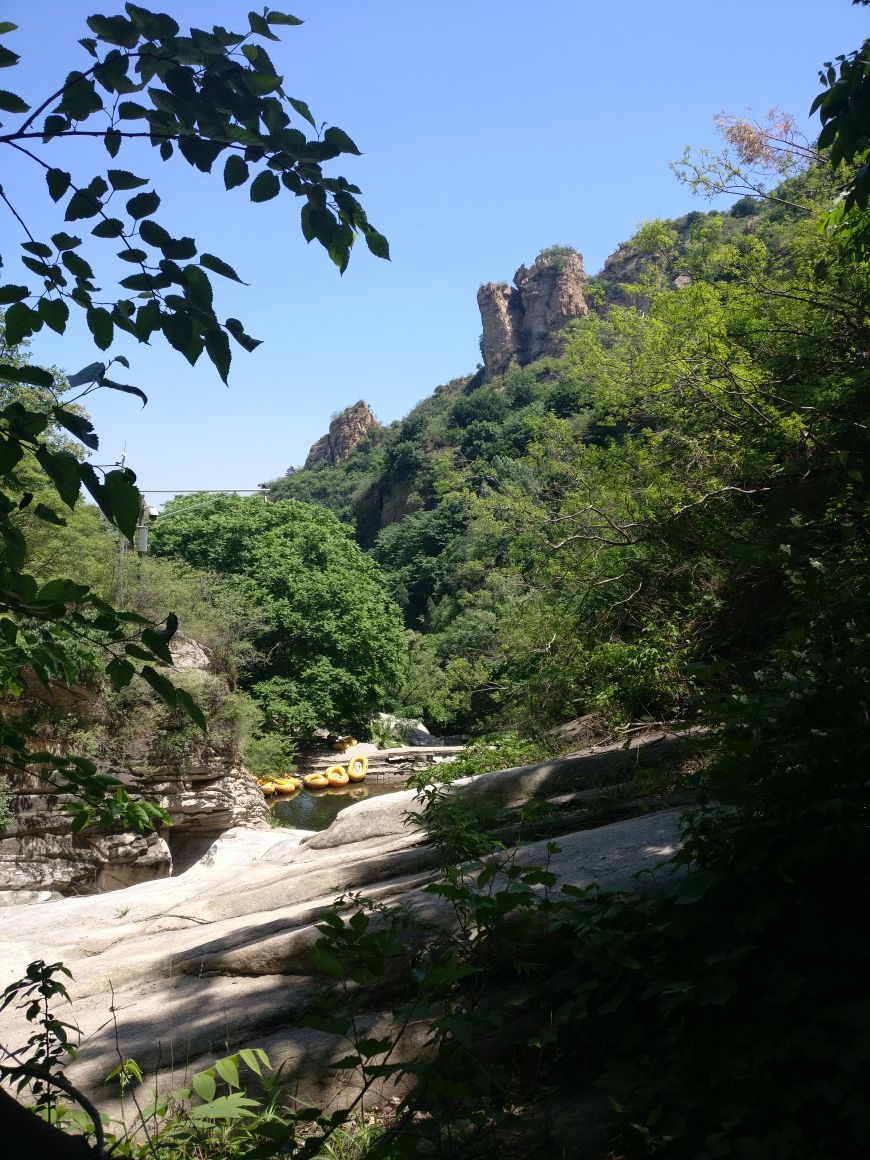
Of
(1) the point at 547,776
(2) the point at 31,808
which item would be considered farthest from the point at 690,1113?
(2) the point at 31,808

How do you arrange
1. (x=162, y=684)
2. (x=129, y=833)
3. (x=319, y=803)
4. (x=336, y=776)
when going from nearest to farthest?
(x=162, y=684) → (x=129, y=833) → (x=319, y=803) → (x=336, y=776)

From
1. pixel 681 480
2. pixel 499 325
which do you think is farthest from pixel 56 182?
pixel 499 325

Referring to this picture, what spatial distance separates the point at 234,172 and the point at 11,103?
49cm

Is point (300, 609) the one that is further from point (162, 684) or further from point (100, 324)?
point (162, 684)

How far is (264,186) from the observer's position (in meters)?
1.99

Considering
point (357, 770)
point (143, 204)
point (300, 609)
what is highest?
point (300, 609)

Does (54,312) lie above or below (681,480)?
below

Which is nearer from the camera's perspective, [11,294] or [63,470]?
[63,470]

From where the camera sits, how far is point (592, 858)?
14.8ft

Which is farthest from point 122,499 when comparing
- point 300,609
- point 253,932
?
point 300,609

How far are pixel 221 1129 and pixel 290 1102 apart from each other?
365 millimetres

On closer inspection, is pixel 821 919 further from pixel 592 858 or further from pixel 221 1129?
pixel 221 1129

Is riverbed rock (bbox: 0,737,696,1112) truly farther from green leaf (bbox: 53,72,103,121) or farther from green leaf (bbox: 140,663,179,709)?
green leaf (bbox: 53,72,103,121)

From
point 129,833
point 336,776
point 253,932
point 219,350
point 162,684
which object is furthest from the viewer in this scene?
point 336,776
